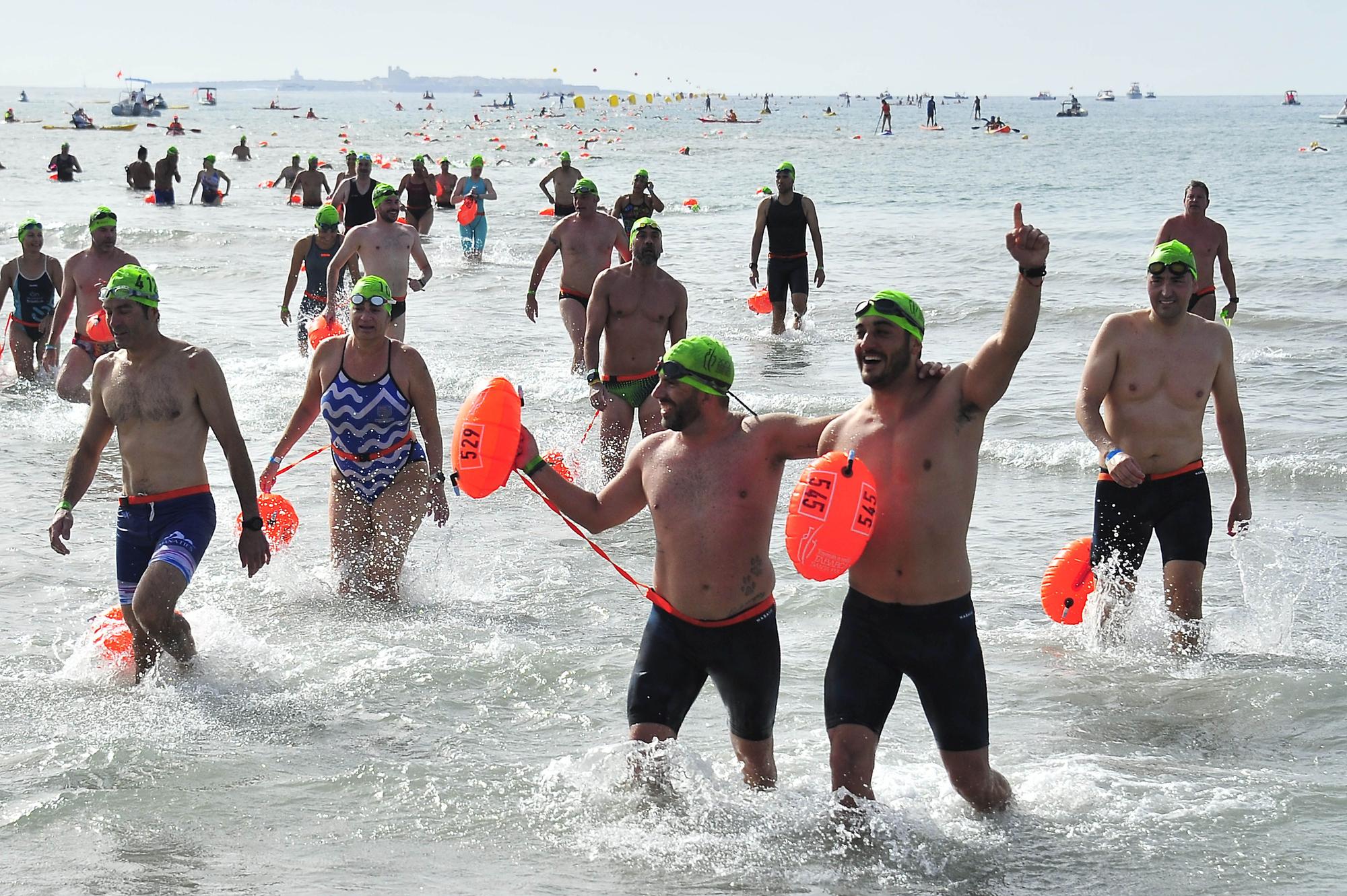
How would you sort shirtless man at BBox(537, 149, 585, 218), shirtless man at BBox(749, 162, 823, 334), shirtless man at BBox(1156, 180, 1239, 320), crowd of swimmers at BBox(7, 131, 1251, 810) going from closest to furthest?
crowd of swimmers at BBox(7, 131, 1251, 810)
shirtless man at BBox(1156, 180, 1239, 320)
shirtless man at BBox(749, 162, 823, 334)
shirtless man at BBox(537, 149, 585, 218)

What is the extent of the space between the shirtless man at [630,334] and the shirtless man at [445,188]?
21.7m

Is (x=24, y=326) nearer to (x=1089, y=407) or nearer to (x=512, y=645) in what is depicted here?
(x=512, y=645)

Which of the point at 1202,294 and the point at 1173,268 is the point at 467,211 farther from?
the point at 1173,268

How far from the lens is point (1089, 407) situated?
614cm

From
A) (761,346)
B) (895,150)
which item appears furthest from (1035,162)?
(761,346)

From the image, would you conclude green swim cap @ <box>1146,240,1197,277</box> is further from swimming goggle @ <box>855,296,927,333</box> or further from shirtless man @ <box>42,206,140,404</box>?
shirtless man @ <box>42,206,140,404</box>

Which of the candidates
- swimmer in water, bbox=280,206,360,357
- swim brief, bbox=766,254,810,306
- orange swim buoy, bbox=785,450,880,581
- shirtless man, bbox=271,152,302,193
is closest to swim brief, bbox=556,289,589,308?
swimmer in water, bbox=280,206,360,357

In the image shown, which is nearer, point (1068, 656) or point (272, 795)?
point (272, 795)

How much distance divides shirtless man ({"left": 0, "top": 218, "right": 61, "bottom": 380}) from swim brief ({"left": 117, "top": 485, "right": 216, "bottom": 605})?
6539 millimetres

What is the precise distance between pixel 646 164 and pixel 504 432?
162 feet

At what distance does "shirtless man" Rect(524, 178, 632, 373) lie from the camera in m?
11.4

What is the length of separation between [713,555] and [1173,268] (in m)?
2.79

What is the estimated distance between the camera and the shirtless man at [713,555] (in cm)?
455

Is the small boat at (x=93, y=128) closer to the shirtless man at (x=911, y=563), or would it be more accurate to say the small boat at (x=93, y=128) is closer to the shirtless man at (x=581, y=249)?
the shirtless man at (x=581, y=249)
